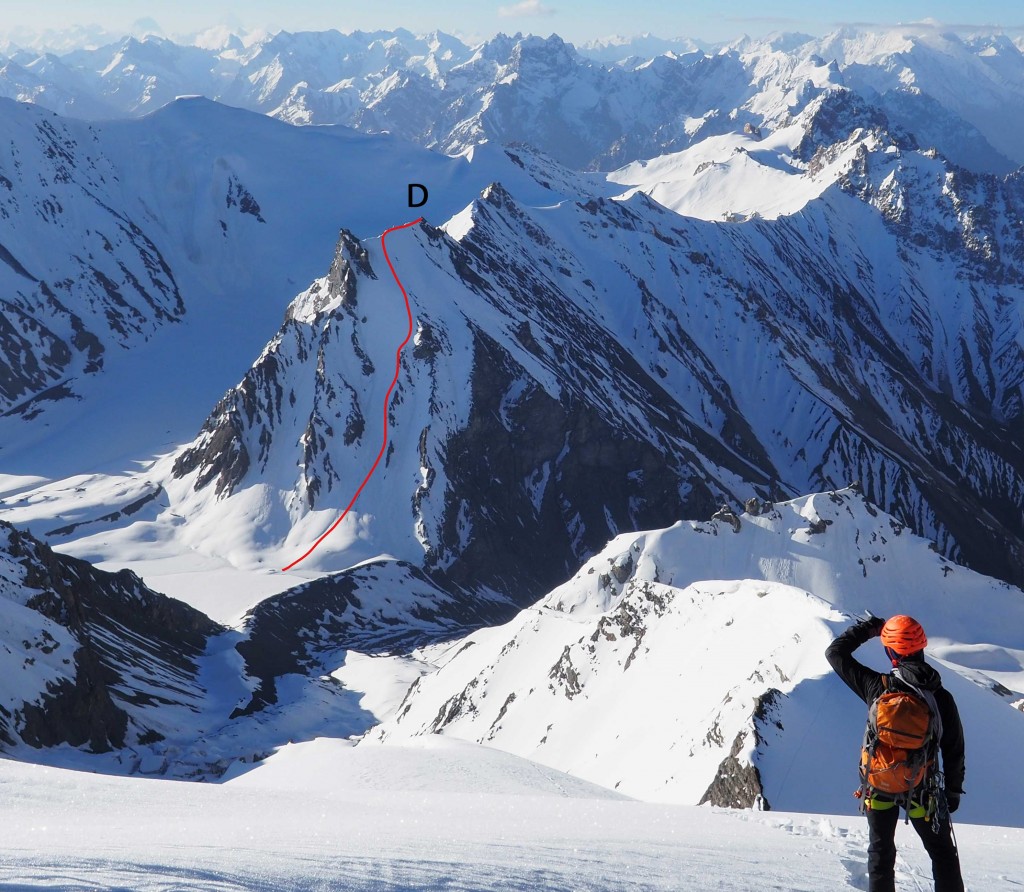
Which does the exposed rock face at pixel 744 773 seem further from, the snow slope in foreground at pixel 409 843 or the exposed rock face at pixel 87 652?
the exposed rock face at pixel 87 652

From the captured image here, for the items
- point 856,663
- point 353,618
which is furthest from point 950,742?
point 353,618

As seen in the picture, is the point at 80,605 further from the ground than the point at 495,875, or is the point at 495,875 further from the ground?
the point at 80,605

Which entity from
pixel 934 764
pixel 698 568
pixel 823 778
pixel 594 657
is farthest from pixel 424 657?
pixel 934 764

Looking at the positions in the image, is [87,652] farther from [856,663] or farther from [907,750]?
[907,750]

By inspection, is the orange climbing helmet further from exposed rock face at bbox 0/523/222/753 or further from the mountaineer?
exposed rock face at bbox 0/523/222/753

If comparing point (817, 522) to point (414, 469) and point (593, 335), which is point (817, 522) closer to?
point (414, 469)
